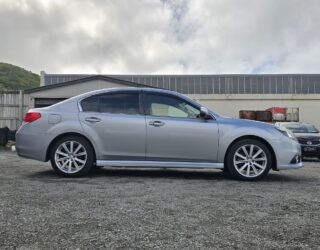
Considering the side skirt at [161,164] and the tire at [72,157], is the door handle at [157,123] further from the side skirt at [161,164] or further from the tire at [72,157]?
the tire at [72,157]

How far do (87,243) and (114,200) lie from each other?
4.84 feet

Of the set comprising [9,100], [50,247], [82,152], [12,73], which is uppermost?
[12,73]

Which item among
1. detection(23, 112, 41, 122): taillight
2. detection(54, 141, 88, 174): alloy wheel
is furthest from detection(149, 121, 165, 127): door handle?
detection(23, 112, 41, 122): taillight

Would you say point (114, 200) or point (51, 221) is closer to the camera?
point (51, 221)

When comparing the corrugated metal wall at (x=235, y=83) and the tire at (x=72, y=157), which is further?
the corrugated metal wall at (x=235, y=83)

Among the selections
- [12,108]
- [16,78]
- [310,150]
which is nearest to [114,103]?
[310,150]

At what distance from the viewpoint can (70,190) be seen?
5078 mm

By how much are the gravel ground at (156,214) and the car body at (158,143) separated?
0.42m

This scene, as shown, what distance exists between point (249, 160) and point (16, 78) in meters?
60.7

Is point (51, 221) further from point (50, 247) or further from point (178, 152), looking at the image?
point (178, 152)

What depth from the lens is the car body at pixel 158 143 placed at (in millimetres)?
6469

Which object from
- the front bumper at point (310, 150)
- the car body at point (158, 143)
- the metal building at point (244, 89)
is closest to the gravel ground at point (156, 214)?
the car body at point (158, 143)

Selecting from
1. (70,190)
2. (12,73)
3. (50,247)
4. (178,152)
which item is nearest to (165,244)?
(50,247)

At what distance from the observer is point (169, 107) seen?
6.76 m
